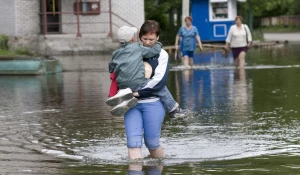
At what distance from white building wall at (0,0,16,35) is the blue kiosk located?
34.7ft

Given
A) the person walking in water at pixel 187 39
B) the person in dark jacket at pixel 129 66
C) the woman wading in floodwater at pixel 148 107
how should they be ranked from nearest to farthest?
the person in dark jacket at pixel 129 66, the woman wading in floodwater at pixel 148 107, the person walking in water at pixel 187 39

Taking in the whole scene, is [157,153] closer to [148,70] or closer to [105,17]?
[148,70]

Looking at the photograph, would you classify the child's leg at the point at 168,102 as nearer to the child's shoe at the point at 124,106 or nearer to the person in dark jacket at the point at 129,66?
the person in dark jacket at the point at 129,66

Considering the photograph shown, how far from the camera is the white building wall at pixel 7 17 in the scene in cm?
3828

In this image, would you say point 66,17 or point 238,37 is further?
point 66,17

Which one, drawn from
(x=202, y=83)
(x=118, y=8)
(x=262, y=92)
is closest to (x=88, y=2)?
(x=118, y=8)

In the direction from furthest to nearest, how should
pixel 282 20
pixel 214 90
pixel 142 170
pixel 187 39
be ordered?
pixel 282 20, pixel 187 39, pixel 214 90, pixel 142 170

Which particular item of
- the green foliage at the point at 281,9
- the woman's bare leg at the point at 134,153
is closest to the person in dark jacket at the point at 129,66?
the woman's bare leg at the point at 134,153

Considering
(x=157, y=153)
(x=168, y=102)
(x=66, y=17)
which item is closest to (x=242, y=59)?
(x=66, y=17)

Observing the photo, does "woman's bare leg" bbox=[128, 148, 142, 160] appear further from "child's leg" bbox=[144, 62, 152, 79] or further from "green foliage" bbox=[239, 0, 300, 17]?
"green foliage" bbox=[239, 0, 300, 17]

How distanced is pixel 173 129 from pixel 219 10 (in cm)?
3289

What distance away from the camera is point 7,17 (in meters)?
38.7

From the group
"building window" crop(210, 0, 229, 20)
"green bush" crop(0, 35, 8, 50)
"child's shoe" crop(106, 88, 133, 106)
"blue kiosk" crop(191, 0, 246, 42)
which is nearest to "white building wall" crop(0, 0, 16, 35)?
"green bush" crop(0, 35, 8, 50)

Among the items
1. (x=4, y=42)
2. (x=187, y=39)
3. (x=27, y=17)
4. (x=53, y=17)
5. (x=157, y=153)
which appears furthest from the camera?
(x=53, y=17)
